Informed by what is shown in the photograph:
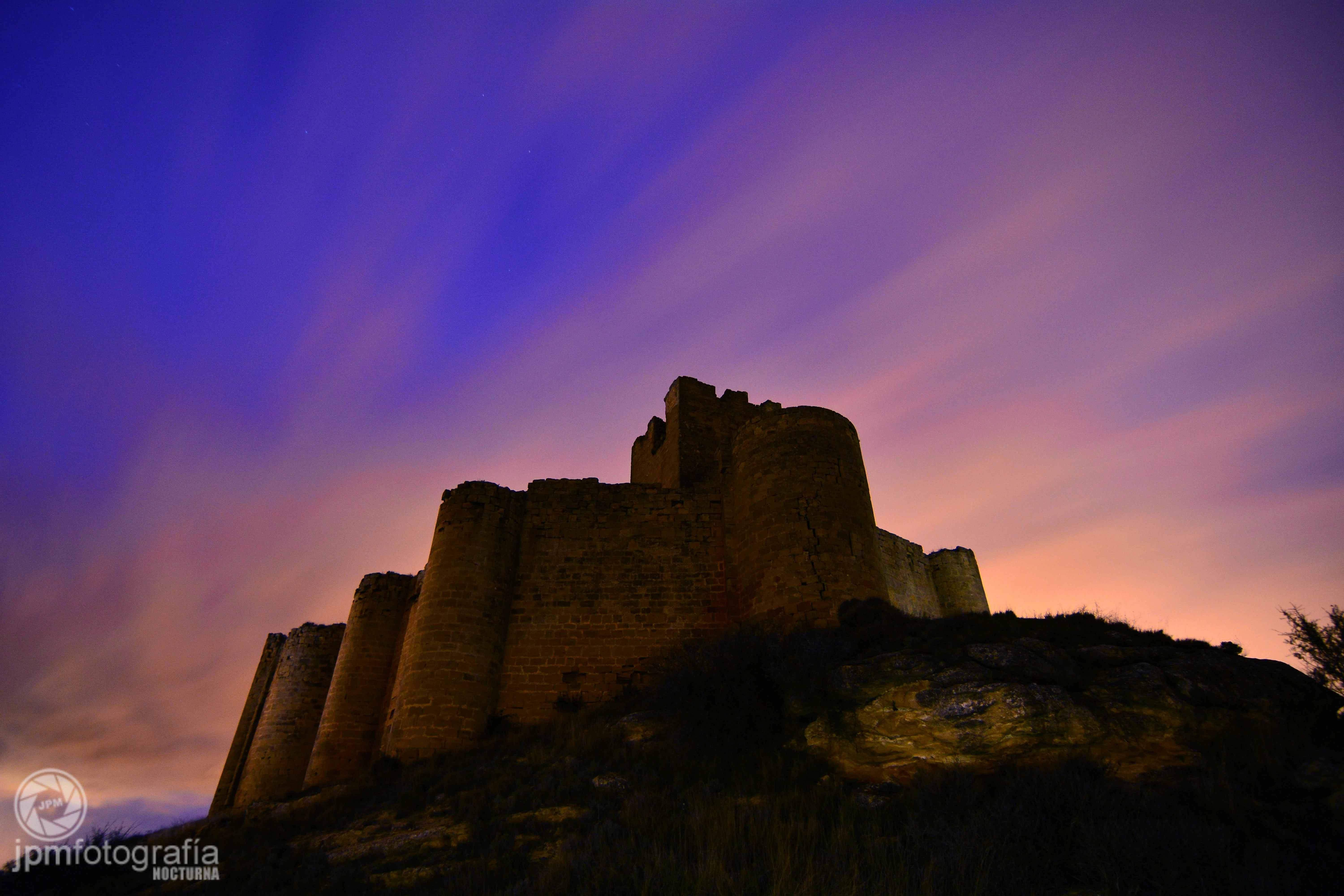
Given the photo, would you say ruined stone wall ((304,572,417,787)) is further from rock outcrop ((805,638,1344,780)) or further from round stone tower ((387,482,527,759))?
rock outcrop ((805,638,1344,780))

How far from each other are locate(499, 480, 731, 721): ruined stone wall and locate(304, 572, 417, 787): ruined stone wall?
5.33 meters

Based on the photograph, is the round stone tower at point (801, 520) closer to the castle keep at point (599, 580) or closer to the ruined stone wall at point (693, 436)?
the castle keep at point (599, 580)

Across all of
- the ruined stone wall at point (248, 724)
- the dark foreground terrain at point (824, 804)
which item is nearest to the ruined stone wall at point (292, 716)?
the ruined stone wall at point (248, 724)

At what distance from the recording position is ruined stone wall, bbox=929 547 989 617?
23891 mm

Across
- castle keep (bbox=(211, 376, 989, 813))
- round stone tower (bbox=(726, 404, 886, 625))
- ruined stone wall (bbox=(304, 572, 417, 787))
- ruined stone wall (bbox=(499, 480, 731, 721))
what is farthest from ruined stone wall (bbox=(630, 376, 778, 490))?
ruined stone wall (bbox=(304, 572, 417, 787))

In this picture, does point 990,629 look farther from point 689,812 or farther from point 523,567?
point 523,567

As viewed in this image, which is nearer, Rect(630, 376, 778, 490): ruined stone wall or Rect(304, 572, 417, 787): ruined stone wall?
Rect(304, 572, 417, 787): ruined stone wall

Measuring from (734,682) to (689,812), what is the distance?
9.35 feet

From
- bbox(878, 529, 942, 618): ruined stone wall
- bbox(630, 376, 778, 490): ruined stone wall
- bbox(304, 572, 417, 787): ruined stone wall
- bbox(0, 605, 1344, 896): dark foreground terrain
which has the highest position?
bbox(630, 376, 778, 490): ruined stone wall

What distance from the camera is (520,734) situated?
41.9ft

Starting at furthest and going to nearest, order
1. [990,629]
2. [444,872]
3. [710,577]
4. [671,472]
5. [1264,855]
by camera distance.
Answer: [671,472] → [710,577] → [990,629] → [444,872] → [1264,855]

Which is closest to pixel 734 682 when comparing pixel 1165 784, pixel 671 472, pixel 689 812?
pixel 689 812

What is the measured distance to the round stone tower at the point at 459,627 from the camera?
12.9m

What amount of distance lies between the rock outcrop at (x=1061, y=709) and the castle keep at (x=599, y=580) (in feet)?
13.2
